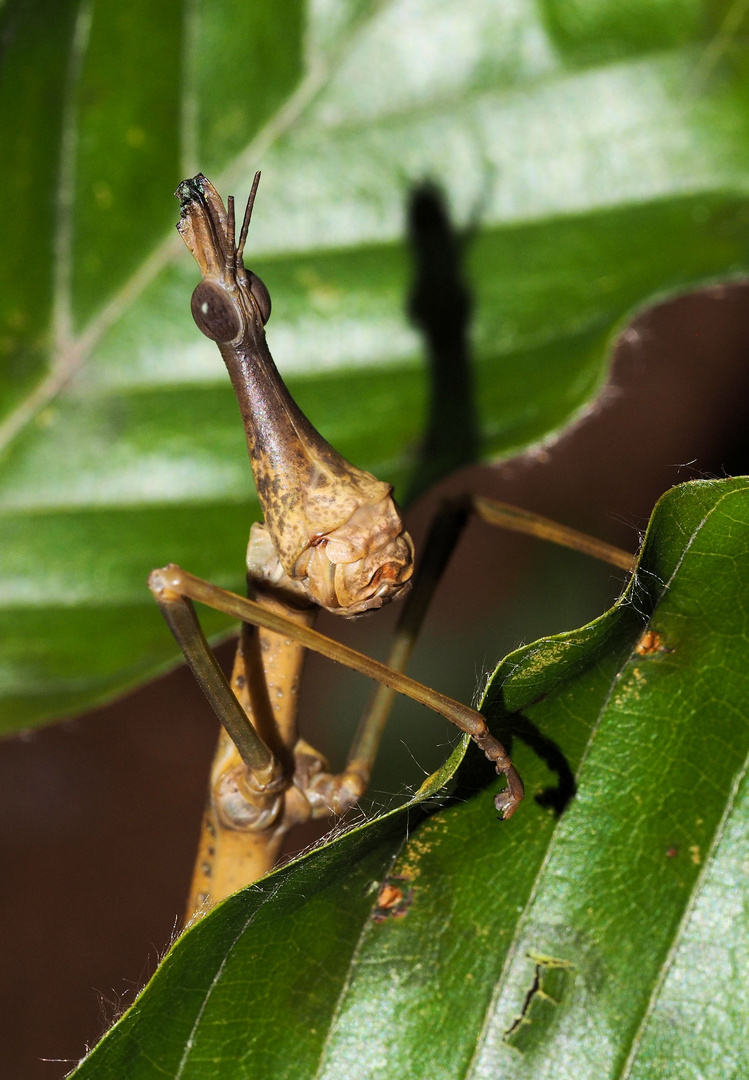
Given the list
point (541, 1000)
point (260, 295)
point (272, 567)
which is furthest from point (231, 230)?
point (541, 1000)

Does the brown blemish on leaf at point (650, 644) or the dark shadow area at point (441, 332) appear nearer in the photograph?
the brown blemish on leaf at point (650, 644)

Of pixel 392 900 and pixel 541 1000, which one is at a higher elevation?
pixel 392 900

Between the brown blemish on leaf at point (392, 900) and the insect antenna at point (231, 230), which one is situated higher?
the insect antenna at point (231, 230)

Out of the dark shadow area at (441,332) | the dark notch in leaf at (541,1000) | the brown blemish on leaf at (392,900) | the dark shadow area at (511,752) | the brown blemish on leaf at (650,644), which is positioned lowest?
the dark notch in leaf at (541,1000)

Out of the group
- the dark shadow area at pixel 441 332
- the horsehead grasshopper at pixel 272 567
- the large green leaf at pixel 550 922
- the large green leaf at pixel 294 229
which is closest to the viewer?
the large green leaf at pixel 550 922

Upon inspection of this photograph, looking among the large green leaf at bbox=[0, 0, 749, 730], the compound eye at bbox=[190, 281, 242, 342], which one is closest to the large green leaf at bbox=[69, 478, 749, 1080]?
the compound eye at bbox=[190, 281, 242, 342]

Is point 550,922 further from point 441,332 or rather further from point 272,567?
point 441,332

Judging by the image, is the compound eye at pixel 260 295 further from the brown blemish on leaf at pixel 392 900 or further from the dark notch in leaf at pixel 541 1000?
the dark notch in leaf at pixel 541 1000

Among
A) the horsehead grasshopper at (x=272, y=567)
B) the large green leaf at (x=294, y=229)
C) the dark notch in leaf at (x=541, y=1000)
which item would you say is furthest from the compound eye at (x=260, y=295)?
the dark notch in leaf at (x=541, y=1000)
